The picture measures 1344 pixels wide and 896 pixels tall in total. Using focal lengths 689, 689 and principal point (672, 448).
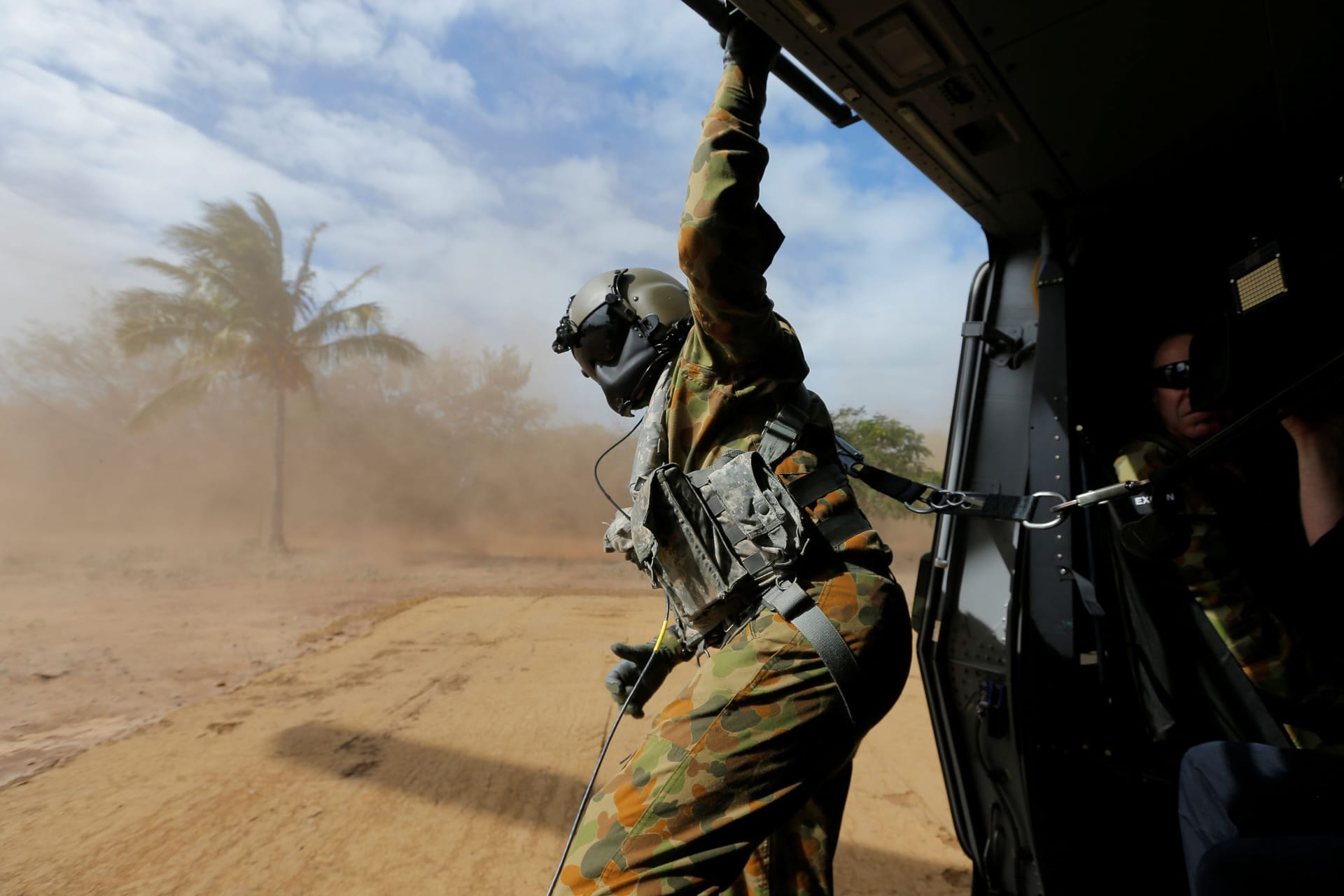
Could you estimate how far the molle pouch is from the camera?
66.0 inches

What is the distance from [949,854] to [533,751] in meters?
2.54

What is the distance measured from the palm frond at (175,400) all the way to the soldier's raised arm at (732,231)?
1965cm

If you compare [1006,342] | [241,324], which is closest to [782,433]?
[1006,342]

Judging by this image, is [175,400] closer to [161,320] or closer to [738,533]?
[161,320]

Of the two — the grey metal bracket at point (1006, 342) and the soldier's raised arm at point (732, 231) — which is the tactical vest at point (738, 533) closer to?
the soldier's raised arm at point (732, 231)

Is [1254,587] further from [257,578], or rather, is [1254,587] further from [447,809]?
[257,578]

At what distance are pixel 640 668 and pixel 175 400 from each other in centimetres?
1930

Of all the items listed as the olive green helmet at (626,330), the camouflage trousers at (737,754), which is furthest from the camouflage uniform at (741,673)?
the olive green helmet at (626,330)

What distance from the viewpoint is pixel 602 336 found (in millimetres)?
2506

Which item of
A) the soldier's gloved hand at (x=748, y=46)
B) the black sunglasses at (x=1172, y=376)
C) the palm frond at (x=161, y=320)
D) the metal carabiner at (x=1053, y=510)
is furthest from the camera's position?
the palm frond at (x=161, y=320)

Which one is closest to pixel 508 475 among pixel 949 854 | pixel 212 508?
pixel 212 508

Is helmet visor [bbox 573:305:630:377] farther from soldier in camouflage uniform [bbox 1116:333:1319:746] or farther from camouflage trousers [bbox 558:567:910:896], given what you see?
soldier in camouflage uniform [bbox 1116:333:1319:746]

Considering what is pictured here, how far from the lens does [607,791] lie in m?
1.53

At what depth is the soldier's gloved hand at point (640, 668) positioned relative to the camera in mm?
2281
